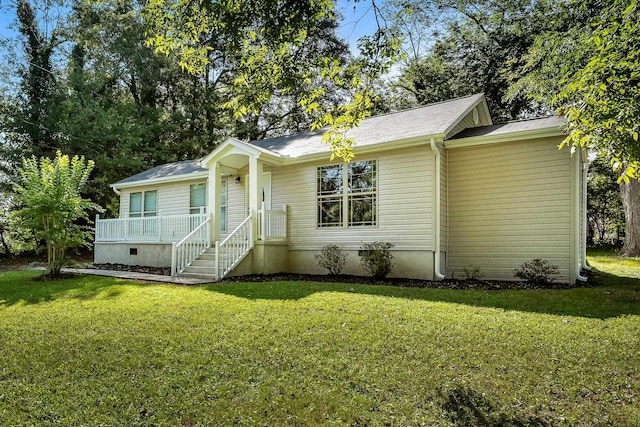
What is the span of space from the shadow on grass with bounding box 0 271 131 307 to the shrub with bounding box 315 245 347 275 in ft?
14.7

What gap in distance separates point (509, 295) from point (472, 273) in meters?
2.46

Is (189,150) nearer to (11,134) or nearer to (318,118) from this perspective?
(11,134)

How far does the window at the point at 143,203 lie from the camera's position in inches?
578

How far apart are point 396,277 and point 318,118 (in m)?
4.64

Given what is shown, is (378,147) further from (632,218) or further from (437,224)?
(632,218)

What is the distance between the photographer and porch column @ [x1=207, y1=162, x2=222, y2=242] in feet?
35.0

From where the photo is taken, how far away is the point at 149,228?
13305mm

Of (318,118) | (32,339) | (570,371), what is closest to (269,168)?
(318,118)

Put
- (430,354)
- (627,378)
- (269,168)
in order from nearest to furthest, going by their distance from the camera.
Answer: (627,378), (430,354), (269,168)

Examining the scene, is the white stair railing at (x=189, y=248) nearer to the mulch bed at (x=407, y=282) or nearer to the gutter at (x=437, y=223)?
the mulch bed at (x=407, y=282)

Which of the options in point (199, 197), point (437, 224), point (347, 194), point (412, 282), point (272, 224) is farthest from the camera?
point (199, 197)

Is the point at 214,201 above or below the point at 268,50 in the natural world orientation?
below

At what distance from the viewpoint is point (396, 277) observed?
9.28 metres

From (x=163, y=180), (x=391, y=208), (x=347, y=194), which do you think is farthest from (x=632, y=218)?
(x=163, y=180)
